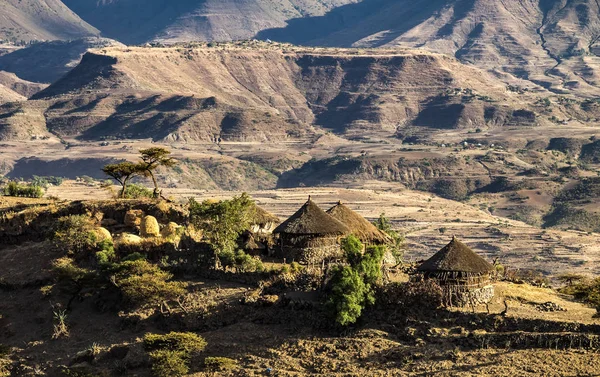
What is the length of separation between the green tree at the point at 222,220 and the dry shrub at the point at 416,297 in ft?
29.7

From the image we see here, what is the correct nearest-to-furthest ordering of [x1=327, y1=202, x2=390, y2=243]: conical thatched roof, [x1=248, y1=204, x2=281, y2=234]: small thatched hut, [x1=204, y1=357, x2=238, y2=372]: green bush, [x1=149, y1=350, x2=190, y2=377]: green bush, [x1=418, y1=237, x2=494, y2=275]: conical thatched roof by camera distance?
[x1=204, y1=357, x2=238, y2=372]: green bush → [x1=149, y1=350, x2=190, y2=377]: green bush → [x1=418, y1=237, x2=494, y2=275]: conical thatched roof → [x1=327, y1=202, x2=390, y2=243]: conical thatched roof → [x1=248, y1=204, x2=281, y2=234]: small thatched hut

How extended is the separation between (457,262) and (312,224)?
7.82m

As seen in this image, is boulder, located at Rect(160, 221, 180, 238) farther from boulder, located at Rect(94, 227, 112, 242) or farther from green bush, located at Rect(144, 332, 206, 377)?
green bush, located at Rect(144, 332, 206, 377)

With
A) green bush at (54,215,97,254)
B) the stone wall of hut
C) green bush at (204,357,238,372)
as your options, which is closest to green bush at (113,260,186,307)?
green bush at (54,215,97,254)

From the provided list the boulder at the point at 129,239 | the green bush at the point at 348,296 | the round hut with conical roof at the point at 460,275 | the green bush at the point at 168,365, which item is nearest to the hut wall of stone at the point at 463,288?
the round hut with conical roof at the point at 460,275

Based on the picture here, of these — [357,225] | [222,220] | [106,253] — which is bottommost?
[106,253]

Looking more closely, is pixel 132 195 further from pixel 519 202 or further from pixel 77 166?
pixel 77 166

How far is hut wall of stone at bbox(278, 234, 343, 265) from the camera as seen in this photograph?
43.1 meters

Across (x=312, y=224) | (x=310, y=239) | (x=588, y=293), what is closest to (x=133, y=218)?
(x=312, y=224)

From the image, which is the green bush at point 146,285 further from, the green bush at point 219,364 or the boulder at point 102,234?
the green bush at point 219,364

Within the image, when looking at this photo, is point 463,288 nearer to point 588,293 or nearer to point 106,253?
point 588,293

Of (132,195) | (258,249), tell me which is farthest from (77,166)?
(258,249)

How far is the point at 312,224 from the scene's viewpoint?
43.6m

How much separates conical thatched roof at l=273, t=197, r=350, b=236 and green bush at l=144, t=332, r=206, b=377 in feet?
25.9
